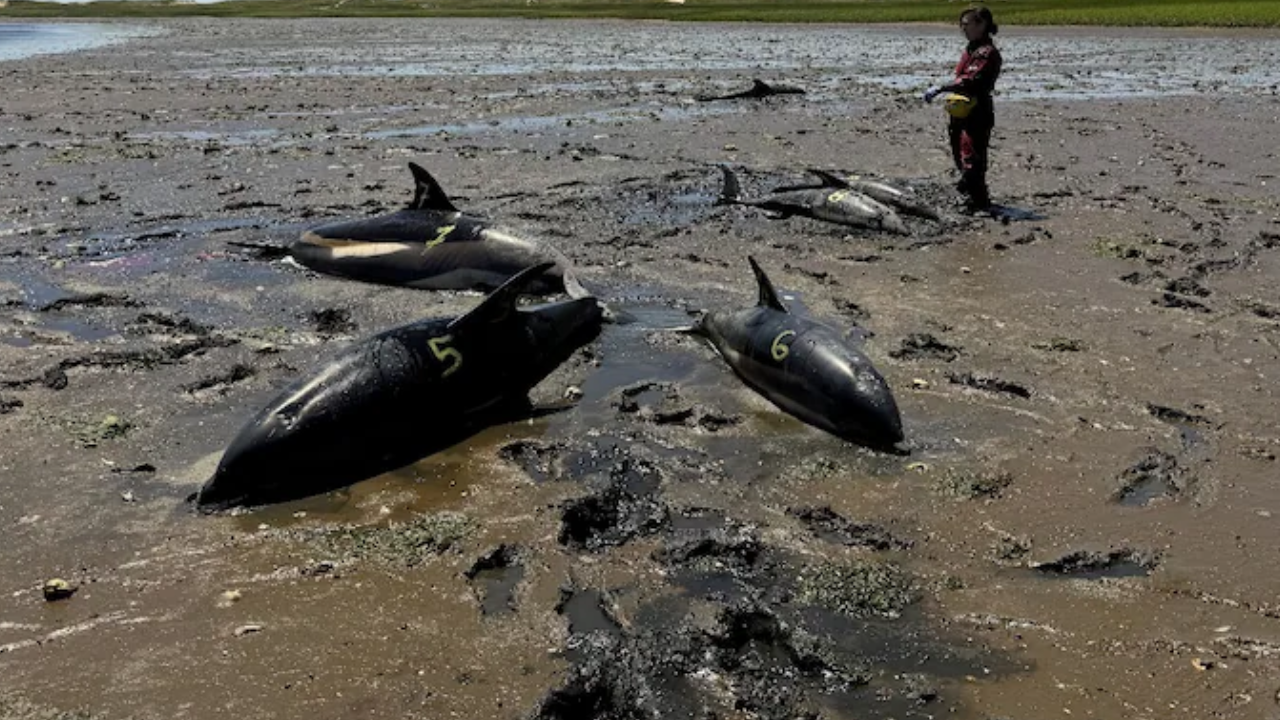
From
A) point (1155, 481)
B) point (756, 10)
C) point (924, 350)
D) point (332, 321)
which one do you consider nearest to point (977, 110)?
point (924, 350)

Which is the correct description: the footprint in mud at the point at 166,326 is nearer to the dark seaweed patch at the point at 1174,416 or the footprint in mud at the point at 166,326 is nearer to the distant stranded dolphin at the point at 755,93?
the dark seaweed patch at the point at 1174,416

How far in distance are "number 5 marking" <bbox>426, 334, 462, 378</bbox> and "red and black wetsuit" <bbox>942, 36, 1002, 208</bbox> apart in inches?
351

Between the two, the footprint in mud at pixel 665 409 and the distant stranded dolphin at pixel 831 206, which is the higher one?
the distant stranded dolphin at pixel 831 206

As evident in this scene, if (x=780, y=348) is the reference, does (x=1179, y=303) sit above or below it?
below

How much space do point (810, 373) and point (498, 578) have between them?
2.77m

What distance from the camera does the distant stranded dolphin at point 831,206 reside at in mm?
12875

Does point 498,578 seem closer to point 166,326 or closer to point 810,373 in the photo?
point 810,373

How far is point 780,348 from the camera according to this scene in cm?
765

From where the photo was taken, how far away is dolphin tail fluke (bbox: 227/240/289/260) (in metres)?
11.7

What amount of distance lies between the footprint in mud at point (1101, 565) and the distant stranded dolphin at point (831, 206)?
7.41m

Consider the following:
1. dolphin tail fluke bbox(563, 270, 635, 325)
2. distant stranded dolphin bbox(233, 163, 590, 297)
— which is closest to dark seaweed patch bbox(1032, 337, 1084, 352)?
dolphin tail fluke bbox(563, 270, 635, 325)

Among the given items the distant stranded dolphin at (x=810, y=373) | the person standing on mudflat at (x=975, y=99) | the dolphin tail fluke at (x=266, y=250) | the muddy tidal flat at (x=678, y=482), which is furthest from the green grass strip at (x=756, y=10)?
the distant stranded dolphin at (x=810, y=373)

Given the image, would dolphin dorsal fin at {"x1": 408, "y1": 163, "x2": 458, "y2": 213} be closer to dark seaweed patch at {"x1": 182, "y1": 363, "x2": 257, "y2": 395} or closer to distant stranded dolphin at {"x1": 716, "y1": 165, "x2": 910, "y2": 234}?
dark seaweed patch at {"x1": 182, "y1": 363, "x2": 257, "y2": 395}

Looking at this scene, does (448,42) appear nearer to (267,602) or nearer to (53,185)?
(53,185)
